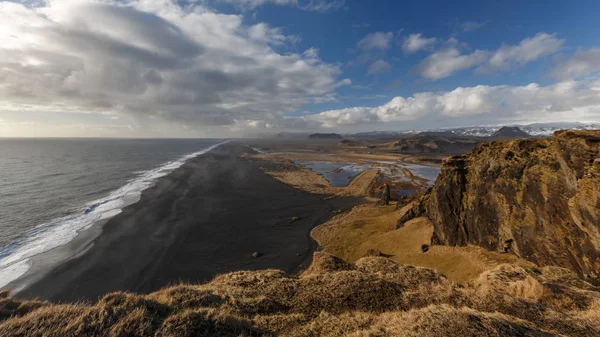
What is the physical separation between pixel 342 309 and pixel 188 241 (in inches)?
957

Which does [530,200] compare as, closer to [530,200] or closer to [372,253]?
[530,200]

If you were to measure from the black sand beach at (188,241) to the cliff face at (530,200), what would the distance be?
50.8 feet

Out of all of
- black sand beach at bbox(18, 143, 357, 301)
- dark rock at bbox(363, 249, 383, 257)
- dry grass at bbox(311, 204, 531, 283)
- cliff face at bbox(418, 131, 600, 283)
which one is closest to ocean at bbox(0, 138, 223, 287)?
black sand beach at bbox(18, 143, 357, 301)

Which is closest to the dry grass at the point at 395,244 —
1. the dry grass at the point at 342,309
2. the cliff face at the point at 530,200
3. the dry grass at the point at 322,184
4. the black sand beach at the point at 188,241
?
the cliff face at the point at 530,200

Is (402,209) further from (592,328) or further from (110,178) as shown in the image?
(110,178)

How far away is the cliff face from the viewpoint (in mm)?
13414

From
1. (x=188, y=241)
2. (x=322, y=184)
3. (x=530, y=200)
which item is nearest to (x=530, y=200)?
(x=530, y=200)

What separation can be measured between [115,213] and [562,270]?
48.6 meters

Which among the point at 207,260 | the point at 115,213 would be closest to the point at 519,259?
the point at 207,260

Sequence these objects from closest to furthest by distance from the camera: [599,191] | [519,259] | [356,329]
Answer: [356,329], [599,191], [519,259]

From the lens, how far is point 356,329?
843 centimetres

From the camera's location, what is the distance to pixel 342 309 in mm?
10320

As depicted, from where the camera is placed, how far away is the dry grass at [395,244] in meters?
18.1

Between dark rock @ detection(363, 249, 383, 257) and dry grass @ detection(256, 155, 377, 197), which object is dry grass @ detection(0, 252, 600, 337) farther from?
dry grass @ detection(256, 155, 377, 197)
